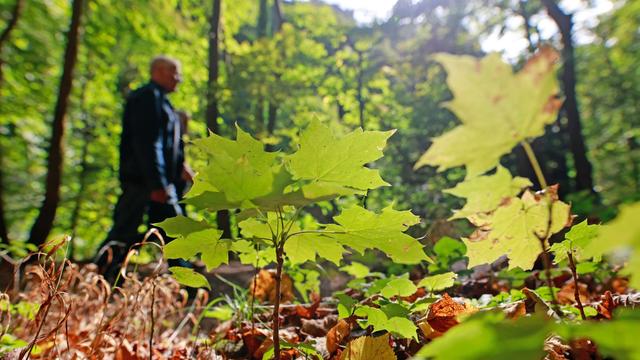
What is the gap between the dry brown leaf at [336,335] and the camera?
1.03 m

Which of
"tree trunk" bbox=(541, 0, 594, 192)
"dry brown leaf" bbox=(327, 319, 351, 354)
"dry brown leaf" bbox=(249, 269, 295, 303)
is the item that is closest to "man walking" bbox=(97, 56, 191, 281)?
"dry brown leaf" bbox=(249, 269, 295, 303)

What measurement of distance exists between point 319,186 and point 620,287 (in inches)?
73.6

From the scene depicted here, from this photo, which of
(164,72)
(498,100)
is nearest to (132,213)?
(164,72)

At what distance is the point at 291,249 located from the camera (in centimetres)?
79

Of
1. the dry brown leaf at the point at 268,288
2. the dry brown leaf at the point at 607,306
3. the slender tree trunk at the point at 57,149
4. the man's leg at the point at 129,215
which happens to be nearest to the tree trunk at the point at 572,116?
the man's leg at the point at 129,215

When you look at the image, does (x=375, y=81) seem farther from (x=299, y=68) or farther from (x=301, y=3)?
(x=301, y=3)

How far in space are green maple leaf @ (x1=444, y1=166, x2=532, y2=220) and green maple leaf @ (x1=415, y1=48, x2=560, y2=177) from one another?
14 cm

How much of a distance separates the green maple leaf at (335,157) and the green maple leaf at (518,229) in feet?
0.65

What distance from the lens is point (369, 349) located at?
773 mm

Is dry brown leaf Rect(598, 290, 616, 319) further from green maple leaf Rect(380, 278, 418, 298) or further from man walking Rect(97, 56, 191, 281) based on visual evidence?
man walking Rect(97, 56, 191, 281)

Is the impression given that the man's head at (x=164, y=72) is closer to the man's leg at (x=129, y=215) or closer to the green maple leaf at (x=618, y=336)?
the man's leg at (x=129, y=215)

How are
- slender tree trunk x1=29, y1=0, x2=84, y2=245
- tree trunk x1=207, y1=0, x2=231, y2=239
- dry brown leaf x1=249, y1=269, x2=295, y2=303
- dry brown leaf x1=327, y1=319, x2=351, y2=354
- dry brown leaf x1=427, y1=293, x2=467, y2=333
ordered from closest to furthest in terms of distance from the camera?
dry brown leaf x1=427, y1=293, x2=467, y2=333, dry brown leaf x1=327, y1=319, x2=351, y2=354, dry brown leaf x1=249, y1=269, x2=295, y2=303, slender tree trunk x1=29, y1=0, x2=84, y2=245, tree trunk x1=207, y1=0, x2=231, y2=239

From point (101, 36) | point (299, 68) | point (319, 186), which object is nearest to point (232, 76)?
point (299, 68)

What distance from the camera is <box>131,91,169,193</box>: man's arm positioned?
11.6 feet
